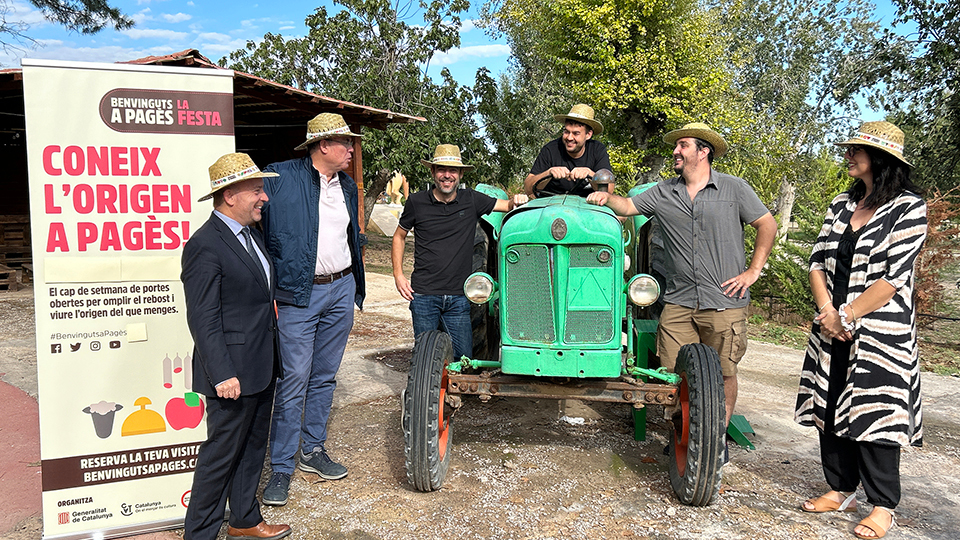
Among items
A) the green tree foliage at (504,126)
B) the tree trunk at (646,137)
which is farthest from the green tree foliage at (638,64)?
the green tree foliage at (504,126)

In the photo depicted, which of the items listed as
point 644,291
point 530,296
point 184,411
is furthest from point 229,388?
point 644,291

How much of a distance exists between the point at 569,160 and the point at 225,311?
285cm

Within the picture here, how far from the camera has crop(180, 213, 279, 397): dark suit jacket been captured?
2.61 meters

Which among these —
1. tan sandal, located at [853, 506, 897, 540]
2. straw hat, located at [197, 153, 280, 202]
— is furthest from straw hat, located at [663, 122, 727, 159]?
straw hat, located at [197, 153, 280, 202]

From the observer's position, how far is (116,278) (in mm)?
3047

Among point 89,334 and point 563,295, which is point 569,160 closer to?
point 563,295

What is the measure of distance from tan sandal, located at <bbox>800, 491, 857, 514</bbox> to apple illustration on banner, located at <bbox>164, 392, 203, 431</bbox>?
317 cm

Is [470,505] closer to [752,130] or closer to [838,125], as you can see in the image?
[752,130]

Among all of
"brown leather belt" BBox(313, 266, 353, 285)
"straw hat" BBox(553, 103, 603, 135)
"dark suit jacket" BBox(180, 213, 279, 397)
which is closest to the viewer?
"dark suit jacket" BBox(180, 213, 279, 397)

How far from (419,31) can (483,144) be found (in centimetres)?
304

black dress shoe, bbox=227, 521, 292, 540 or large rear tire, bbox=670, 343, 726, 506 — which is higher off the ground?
large rear tire, bbox=670, 343, 726, 506

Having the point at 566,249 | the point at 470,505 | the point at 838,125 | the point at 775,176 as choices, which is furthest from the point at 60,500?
the point at 838,125

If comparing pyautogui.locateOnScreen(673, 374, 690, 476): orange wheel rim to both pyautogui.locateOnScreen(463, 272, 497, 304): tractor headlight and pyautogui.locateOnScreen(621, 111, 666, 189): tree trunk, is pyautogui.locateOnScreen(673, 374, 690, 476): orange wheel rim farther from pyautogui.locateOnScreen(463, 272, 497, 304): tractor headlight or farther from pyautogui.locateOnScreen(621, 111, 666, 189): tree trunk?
pyautogui.locateOnScreen(621, 111, 666, 189): tree trunk

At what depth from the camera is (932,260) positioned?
24.6 ft
